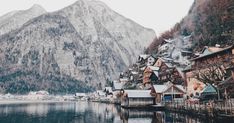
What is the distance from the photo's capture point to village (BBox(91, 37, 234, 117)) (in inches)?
1987

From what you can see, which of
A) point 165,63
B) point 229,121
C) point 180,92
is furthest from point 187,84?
point 229,121

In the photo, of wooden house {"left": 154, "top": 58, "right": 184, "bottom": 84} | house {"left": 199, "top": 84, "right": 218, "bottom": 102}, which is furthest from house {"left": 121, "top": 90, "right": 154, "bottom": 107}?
house {"left": 199, "top": 84, "right": 218, "bottom": 102}

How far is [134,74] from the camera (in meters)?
146

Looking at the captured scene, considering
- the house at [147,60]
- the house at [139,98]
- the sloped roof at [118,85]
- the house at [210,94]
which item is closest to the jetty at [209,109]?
the house at [210,94]

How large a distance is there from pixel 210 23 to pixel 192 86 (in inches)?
2096

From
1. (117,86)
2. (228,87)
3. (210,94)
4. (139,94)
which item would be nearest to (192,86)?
(139,94)

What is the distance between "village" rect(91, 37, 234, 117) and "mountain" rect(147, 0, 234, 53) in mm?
11259

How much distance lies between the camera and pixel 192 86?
3204 inches

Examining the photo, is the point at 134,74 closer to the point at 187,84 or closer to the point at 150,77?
the point at 150,77

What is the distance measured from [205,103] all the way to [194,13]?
10971 cm

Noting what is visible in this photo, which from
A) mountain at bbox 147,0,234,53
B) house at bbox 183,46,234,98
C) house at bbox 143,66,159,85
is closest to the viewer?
house at bbox 183,46,234,98

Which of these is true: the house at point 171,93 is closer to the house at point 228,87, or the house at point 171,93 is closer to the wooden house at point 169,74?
the wooden house at point 169,74

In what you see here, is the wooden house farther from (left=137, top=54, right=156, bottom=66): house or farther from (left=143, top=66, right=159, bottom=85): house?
(left=137, top=54, right=156, bottom=66): house

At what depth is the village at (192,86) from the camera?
166ft
